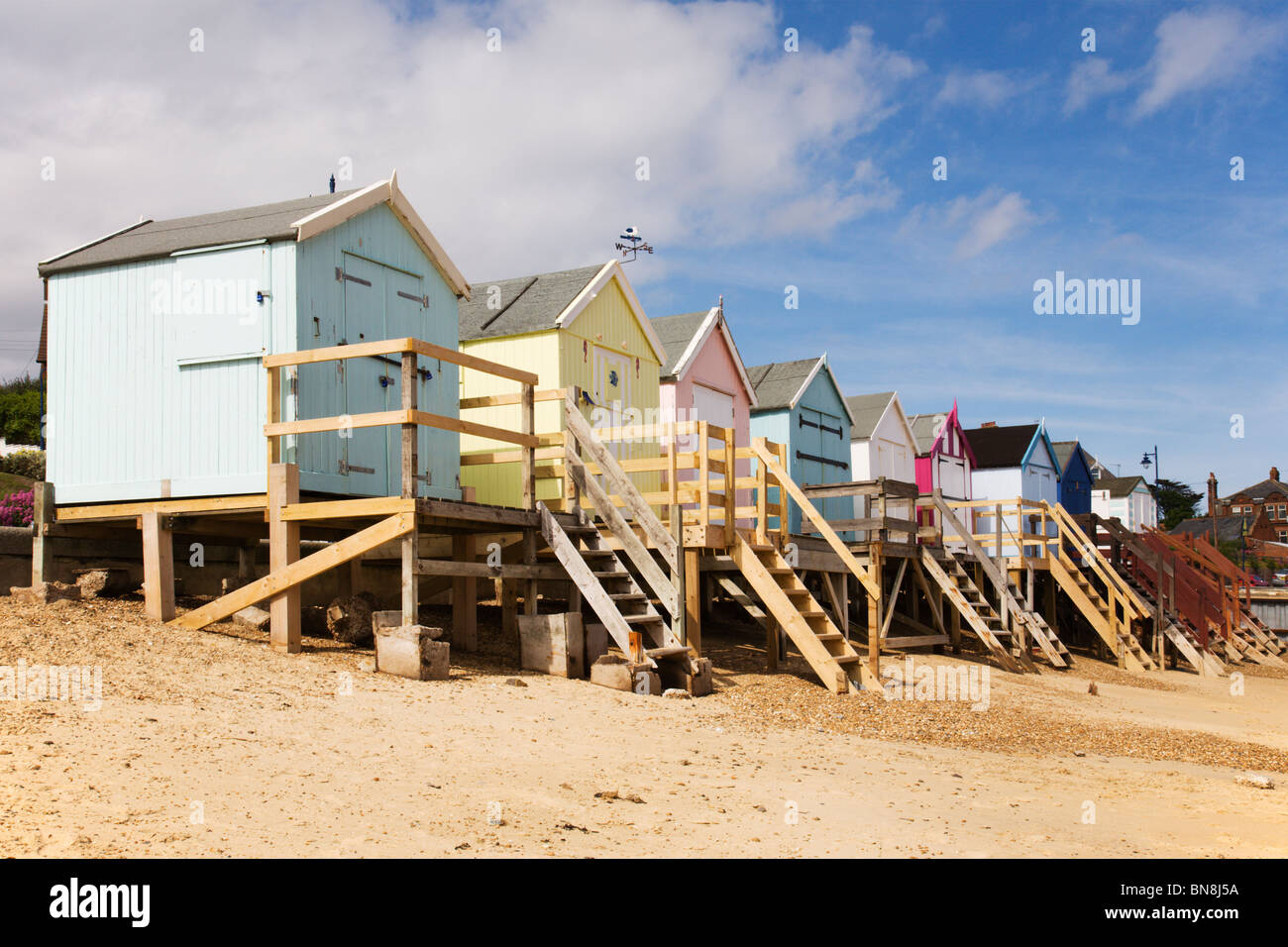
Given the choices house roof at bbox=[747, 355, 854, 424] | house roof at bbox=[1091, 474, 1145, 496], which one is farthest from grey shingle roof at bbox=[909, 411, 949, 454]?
house roof at bbox=[1091, 474, 1145, 496]

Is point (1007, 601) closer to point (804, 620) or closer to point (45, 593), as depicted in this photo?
point (804, 620)

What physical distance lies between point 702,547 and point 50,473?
23.6 feet

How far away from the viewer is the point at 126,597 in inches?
472

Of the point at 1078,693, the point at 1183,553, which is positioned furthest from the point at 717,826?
the point at 1183,553

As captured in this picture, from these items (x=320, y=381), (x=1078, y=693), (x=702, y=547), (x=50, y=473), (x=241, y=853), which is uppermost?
(x=320, y=381)

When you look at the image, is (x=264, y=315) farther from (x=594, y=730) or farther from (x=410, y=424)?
(x=594, y=730)

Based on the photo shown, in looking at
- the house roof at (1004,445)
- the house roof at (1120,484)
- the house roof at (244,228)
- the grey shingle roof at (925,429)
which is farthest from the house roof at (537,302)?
the house roof at (1120,484)

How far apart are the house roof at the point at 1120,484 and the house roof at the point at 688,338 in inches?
1959

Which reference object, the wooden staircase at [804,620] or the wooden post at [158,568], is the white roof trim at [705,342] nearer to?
the wooden staircase at [804,620]

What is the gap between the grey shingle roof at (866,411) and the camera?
26.4m

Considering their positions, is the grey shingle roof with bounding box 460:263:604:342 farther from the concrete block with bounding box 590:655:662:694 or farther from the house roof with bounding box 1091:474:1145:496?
the house roof with bounding box 1091:474:1145:496

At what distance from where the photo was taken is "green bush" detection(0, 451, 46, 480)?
26.9m

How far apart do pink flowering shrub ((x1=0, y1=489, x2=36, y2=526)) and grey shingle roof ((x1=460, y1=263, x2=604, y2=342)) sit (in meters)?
6.33

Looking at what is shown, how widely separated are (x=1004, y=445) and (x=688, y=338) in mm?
17102
